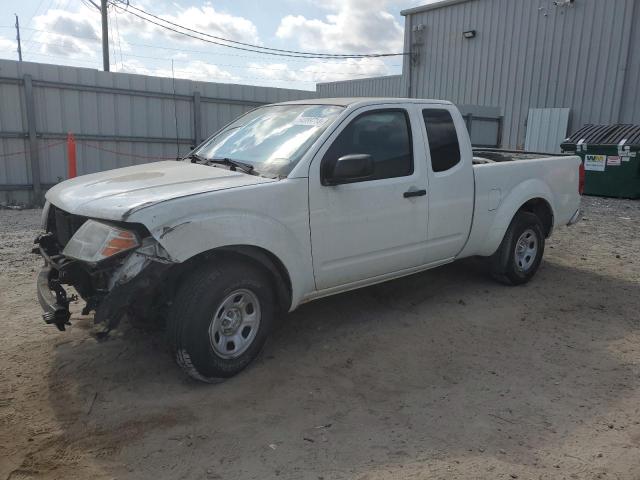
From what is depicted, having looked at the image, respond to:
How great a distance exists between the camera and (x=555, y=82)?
17.2 meters

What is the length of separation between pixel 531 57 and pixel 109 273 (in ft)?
58.1

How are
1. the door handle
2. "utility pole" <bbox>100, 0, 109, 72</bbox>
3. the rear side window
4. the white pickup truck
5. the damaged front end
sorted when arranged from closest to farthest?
the damaged front end → the white pickup truck → the door handle → the rear side window → "utility pole" <bbox>100, 0, 109, 72</bbox>

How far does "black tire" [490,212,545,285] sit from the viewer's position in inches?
220

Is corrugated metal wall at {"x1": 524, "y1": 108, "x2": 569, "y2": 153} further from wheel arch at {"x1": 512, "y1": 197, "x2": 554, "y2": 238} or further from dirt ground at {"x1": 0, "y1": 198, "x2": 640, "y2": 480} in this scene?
dirt ground at {"x1": 0, "y1": 198, "x2": 640, "y2": 480}

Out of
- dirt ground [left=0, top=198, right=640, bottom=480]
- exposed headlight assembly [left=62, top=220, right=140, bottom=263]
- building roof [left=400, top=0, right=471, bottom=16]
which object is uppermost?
building roof [left=400, top=0, right=471, bottom=16]

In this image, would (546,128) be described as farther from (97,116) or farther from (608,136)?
(97,116)

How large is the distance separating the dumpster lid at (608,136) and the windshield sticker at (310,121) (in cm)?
1002

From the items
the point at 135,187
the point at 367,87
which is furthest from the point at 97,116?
the point at 367,87

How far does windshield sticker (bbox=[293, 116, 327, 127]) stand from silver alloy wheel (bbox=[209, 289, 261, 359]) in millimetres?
1409

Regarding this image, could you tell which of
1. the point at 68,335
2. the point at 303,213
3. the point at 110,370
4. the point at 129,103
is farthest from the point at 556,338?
the point at 129,103

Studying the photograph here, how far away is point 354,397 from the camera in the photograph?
3.48 m

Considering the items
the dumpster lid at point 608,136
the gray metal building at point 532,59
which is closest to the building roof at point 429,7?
the gray metal building at point 532,59

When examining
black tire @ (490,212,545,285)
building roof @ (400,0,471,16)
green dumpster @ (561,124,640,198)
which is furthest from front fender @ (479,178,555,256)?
building roof @ (400,0,471,16)

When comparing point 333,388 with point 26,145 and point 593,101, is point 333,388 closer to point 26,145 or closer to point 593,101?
point 26,145
